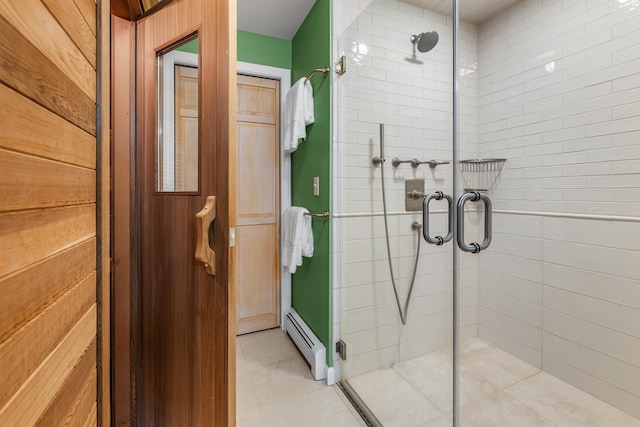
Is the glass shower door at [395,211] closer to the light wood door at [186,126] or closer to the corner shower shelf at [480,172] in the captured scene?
the corner shower shelf at [480,172]

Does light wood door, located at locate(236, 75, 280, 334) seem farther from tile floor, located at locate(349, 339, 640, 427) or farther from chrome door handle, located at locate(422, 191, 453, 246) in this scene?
chrome door handle, located at locate(422, 191, 453, 246)

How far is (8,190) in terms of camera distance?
1.20ft

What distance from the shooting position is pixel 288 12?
199 centimetres

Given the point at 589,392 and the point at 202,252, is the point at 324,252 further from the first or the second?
the point at 589,392

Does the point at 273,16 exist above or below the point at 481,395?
above

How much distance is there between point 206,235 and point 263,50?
1.98m

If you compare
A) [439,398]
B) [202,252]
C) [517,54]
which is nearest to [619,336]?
[439,398]

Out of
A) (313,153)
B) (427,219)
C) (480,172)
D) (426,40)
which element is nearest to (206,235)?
(427,219)

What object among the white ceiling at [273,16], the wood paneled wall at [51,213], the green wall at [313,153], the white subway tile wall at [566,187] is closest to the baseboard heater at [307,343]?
the green wall at [313,153]

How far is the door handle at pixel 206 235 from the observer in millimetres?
920

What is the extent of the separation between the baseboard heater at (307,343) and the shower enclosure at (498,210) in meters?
0.18

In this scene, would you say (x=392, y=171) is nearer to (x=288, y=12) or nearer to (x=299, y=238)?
(x=299, y=238)

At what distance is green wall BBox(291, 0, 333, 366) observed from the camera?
172 cm

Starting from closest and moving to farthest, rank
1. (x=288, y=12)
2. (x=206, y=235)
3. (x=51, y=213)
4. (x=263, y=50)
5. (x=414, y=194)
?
(x=51, y=213) → (x=206, y=235) → (x=414, y=194) → (x=288, y=12) → (x=263, y=50)
